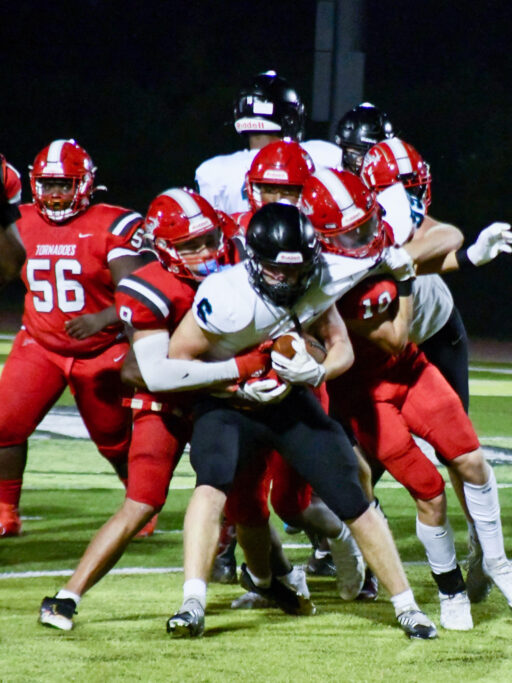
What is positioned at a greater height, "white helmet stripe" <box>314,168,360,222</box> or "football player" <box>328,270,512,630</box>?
"white helmet stripe" <box>314,168,360,222</box>

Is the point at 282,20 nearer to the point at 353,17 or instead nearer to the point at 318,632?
the point at 353,17

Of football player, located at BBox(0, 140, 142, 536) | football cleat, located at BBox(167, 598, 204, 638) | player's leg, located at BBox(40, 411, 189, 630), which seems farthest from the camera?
football player, located at BBox(0, 140, 142, 536)

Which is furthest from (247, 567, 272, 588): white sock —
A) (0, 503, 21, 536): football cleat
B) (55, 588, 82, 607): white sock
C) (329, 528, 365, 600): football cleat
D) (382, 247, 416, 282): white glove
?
(0, 503, 21, 536): football cleat

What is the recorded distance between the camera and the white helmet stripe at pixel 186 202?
377 cm

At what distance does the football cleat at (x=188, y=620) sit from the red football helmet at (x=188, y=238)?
3.19 ft

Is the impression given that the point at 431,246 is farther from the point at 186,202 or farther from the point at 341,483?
the point at 341,483

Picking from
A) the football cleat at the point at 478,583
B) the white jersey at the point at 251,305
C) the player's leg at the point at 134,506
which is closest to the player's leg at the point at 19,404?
the player's leg at the point at 134,506

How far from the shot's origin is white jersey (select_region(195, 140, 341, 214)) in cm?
500

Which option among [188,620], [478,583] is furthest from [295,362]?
[478,583]

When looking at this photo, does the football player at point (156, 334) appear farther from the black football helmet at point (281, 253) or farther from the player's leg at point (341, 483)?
the player's leg at point (341, 483)

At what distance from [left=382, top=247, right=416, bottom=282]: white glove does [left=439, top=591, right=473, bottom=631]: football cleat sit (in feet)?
3.27

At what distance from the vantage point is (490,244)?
13.6 ft

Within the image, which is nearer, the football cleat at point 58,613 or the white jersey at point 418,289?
the football cleat at point 58,613

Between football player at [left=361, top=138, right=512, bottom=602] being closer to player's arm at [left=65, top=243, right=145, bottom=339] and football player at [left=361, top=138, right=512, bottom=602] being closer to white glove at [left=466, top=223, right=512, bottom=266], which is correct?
white glove at [left=466, top=223, right=512, bottom=266]
